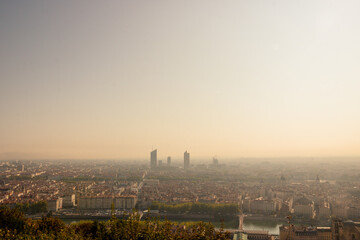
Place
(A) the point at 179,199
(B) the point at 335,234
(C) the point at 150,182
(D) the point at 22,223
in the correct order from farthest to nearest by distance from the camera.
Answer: (C) the point at 150,182, (A) the point at 179,199, (B) the point at 335,234, (D) the point at 22,223

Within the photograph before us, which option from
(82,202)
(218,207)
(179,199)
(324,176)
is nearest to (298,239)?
(218,207)

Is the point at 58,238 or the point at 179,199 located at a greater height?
the point at 58,238

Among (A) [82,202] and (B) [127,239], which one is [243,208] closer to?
(A) [82,202]

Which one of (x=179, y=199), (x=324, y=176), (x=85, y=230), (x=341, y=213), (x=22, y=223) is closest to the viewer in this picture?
(x=22, y=223)

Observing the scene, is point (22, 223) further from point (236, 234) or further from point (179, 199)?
point (179, 199)

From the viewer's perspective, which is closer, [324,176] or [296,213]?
[296,213]

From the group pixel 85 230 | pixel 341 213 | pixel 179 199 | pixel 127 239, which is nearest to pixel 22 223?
pixel 85 230
